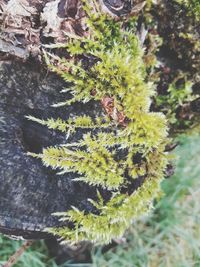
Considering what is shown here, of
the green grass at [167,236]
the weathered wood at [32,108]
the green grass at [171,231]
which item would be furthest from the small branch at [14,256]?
the green grass at [171,231]

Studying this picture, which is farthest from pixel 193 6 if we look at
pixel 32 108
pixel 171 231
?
pixel 171 231

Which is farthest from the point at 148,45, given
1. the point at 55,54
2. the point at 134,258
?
the point at 134,258

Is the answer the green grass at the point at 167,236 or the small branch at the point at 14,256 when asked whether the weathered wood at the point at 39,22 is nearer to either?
the small branch at the point at 14,256

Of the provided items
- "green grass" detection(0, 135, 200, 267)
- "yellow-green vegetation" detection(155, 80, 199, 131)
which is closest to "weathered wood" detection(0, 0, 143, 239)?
"yellow-green vegetation" detection(155, 80, 199, 131)

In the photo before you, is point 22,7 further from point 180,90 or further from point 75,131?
point 180,90

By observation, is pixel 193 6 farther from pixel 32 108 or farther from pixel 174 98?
pixel 32 108
